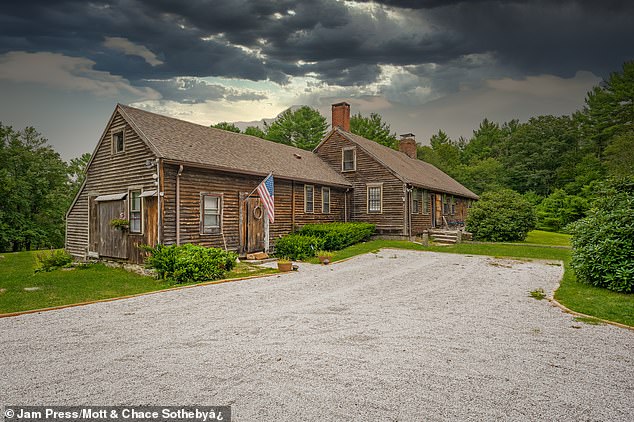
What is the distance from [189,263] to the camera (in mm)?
11133

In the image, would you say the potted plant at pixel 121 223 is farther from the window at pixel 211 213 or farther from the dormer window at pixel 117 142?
the dormer window at pixel 117 142

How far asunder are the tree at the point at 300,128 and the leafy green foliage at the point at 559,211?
29.9 m

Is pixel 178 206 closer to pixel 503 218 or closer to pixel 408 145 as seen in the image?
pixel 503 218

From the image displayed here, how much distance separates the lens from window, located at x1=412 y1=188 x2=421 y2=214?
78.7ft

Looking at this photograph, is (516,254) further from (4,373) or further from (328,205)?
(4,373)

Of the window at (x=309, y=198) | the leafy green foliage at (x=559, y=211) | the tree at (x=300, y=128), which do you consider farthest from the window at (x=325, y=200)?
the tree at (x=300, y=128)

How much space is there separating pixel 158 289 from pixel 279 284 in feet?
11.0

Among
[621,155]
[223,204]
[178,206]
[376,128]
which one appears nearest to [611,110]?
[621,155]

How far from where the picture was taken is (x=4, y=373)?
14.7ft

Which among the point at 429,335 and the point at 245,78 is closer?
the point at 429,335

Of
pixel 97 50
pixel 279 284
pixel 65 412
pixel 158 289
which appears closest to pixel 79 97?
pixel 97 50

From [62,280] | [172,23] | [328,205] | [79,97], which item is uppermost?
[172,23]

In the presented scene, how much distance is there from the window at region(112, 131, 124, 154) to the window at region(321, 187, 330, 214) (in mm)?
10883

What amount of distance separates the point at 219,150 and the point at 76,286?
846cm
